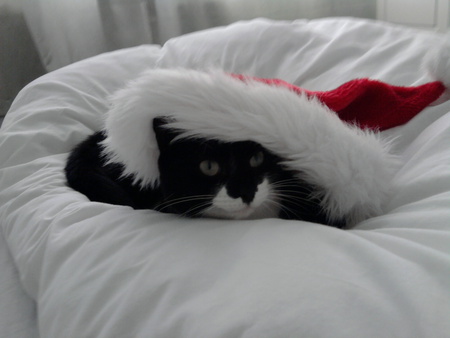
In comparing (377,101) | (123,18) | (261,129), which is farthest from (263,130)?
(123,18)

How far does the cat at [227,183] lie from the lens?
588 mm

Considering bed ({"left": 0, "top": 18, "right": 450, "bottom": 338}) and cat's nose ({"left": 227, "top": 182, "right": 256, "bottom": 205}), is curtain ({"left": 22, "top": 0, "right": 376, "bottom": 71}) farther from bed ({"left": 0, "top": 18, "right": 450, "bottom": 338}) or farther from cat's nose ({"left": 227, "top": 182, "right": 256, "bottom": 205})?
cat's nose ({"left": 227, "top": 182, "right": 256, "bottom": 205})

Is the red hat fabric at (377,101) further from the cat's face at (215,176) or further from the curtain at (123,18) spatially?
the curtain at (123,18)

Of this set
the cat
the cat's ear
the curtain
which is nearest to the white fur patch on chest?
the cat

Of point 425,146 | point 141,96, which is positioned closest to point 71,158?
point 141,96

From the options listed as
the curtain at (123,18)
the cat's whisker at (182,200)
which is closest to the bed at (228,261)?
the cat's whisker at (182,200)

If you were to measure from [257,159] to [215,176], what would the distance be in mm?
67

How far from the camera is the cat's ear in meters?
0.58

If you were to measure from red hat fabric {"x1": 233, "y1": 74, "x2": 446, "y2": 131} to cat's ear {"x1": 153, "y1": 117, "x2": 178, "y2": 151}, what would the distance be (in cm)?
22

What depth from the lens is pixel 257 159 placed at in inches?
24.2

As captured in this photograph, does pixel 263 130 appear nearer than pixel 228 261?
No

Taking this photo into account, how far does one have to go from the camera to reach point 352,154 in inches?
24.2

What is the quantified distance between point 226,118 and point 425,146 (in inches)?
13.6

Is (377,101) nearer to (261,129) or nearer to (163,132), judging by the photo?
(261,129)
